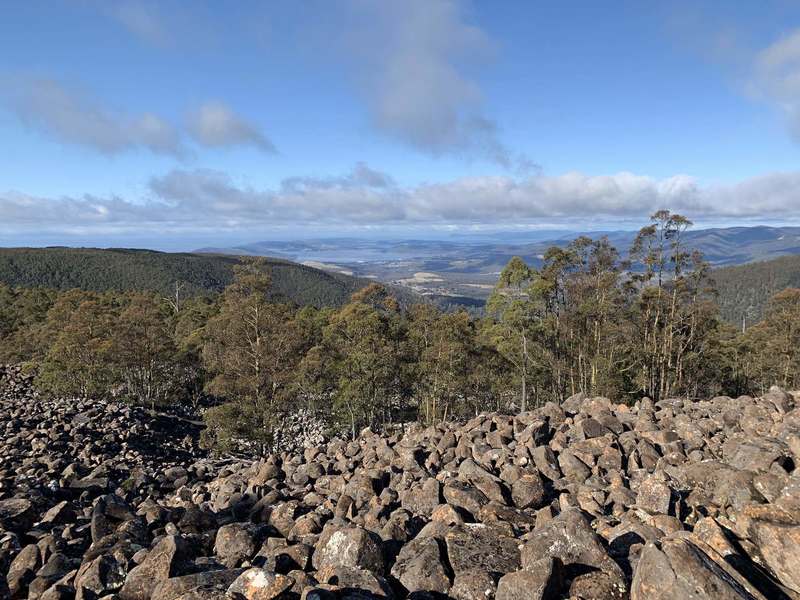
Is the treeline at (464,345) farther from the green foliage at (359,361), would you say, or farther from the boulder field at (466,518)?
the boulder field at (466,518)

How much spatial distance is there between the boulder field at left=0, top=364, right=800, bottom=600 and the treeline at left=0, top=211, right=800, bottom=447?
7.91 m

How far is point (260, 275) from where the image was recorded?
24.8m

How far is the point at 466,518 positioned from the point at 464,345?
23.1m

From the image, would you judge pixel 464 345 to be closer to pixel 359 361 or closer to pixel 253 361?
pixel 359 361

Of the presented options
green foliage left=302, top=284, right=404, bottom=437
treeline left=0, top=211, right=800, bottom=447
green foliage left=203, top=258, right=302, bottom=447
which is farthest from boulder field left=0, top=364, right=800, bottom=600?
green foliage left=302, top=284, right=404, bottom=437

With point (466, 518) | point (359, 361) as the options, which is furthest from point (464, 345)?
point (466, 518)

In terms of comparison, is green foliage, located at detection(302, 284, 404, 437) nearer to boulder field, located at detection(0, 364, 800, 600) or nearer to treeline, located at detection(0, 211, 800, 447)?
treeline, located at detection(0, 211, 800, 447)

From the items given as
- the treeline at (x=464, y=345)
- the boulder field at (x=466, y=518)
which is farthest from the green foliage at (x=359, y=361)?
the boulder field at (x=466, y=518)

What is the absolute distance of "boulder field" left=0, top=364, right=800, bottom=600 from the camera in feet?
19.7

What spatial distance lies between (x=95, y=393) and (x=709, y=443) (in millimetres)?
43342

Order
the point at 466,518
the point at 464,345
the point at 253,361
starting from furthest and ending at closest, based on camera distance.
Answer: the point at 464,345
the point at 253,361
the point at 466,518

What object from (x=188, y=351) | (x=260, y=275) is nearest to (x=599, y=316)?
(x=260, y=275)

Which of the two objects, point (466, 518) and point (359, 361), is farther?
point (359, 361)

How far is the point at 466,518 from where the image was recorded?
881 centimetres
